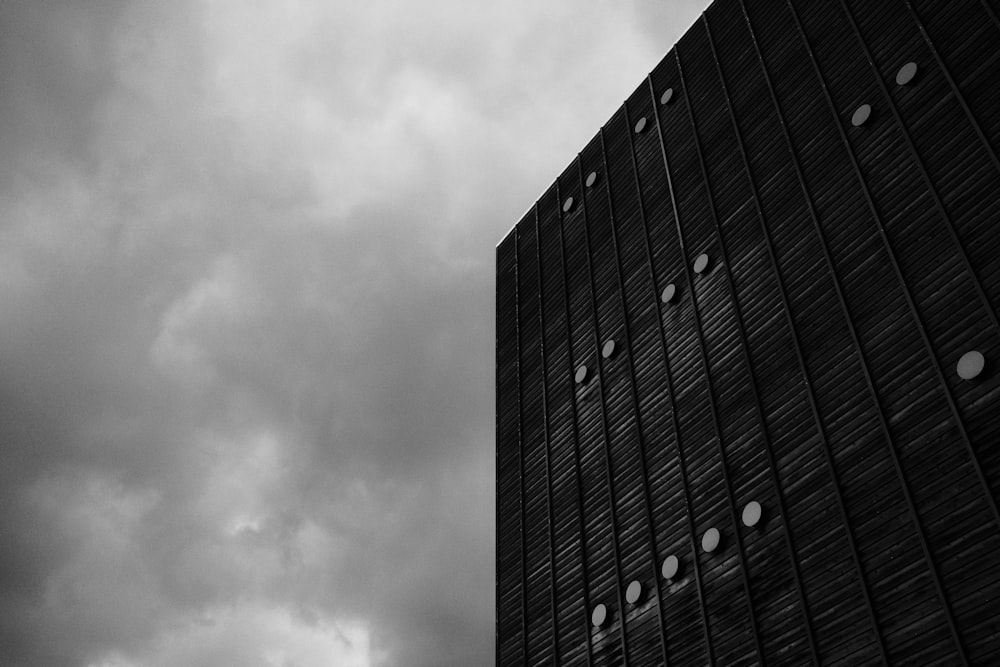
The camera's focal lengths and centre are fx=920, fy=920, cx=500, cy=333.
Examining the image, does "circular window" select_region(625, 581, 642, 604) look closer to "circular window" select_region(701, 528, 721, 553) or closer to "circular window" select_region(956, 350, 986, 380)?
"circular window" select_region(701, 528, 721, 553)

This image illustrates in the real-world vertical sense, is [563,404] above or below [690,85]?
below

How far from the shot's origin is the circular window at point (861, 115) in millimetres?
25188

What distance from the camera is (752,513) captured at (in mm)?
23328

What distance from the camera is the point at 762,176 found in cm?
2847

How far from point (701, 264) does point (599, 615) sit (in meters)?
11.2

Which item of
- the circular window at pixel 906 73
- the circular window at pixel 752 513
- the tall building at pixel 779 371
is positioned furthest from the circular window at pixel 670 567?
the circular window at pixel 906 73

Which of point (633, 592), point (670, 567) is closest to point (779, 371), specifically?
point (670, 567)

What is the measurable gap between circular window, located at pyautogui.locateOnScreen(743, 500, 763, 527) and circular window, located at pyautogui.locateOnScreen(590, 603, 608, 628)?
5.82 m

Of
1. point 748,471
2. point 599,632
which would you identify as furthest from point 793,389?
point 599,632

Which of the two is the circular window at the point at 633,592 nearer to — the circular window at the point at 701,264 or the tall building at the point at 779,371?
the tall building at the point at 779,371

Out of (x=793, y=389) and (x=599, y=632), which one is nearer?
(x=793, y=389)

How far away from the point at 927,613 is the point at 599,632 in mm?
11074

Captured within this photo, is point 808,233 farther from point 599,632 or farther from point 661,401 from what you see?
point 599,632

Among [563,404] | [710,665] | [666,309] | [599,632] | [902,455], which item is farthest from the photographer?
[563,404]
